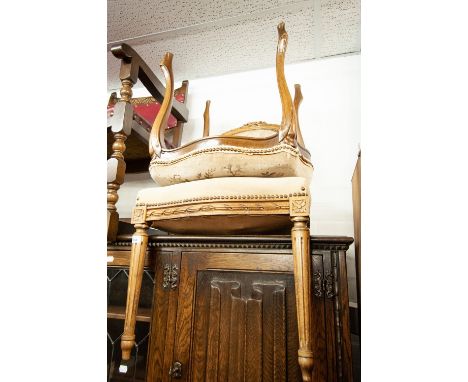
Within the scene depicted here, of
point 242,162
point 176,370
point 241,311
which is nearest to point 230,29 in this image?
point 242,162

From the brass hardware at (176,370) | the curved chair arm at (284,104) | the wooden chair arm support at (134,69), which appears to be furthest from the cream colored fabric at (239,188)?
the wooden chair arm support at (134,69)

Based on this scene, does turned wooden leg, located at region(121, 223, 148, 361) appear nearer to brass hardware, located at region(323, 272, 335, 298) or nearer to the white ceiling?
brass hardware, located at region(323, 272, 335, 298)

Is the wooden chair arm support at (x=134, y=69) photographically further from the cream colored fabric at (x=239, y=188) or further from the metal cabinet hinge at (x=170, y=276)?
the metal cabinet hinge at (x=170, y=276)

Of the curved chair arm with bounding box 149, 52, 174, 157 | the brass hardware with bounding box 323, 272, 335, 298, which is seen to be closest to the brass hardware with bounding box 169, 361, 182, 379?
the brass hardware with bounding box 323, 272, 335, 298

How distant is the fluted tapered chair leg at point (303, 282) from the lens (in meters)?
0.70

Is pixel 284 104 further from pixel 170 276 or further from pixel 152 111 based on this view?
pixel 152 111

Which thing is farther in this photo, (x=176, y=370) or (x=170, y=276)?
(x=170, y=276)

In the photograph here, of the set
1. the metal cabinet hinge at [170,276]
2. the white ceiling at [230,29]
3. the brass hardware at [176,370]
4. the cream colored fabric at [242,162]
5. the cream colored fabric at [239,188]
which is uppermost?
the white ceiling at [230,29]

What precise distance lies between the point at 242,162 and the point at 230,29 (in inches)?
42.2

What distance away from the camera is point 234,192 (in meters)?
0.84
